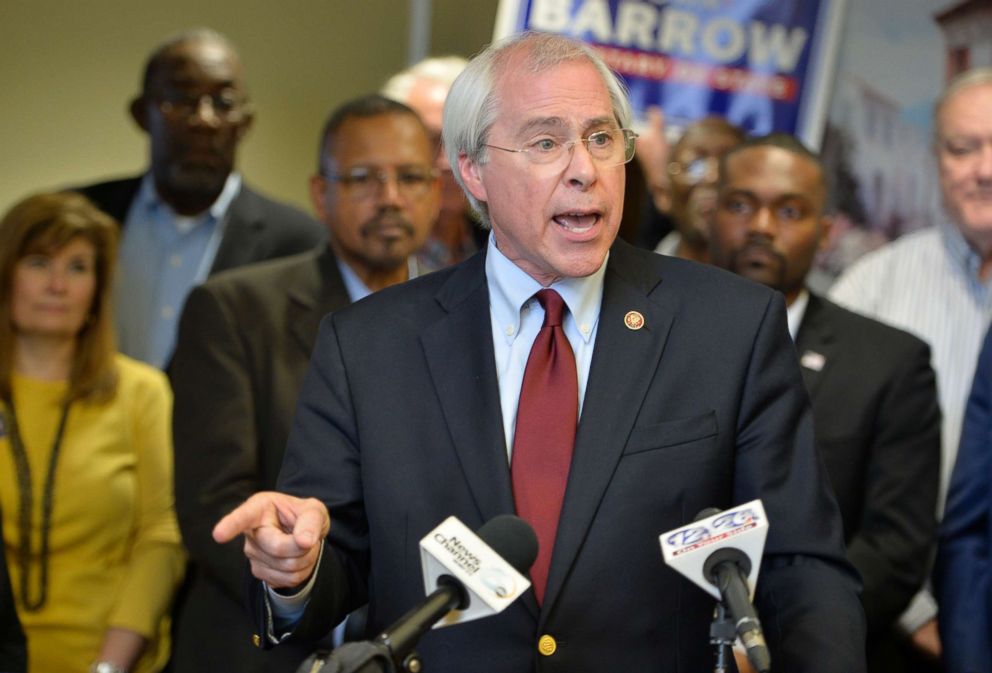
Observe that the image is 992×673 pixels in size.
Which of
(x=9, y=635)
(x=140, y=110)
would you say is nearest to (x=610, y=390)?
(x=9, y=635)

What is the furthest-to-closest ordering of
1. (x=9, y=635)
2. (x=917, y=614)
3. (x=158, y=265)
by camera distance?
(x=158, y=265) → (x=917, y=614) → (x=9, y=635)

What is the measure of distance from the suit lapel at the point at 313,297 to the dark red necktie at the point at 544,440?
3.99ft

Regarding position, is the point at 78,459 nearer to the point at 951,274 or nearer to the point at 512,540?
the point at 512,540

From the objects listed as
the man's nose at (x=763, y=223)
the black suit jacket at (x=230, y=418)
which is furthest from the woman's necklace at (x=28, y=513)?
the man's nose at (x=763, y=223)

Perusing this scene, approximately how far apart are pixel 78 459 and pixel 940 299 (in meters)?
2.61

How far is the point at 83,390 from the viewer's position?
11.9ft

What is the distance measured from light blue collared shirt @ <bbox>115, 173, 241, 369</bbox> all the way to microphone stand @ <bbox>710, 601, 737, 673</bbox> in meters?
2.81

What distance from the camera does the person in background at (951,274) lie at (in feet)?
12.8

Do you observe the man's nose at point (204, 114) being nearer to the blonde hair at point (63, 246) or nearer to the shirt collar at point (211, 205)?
the shirt collar at point (211, 205)

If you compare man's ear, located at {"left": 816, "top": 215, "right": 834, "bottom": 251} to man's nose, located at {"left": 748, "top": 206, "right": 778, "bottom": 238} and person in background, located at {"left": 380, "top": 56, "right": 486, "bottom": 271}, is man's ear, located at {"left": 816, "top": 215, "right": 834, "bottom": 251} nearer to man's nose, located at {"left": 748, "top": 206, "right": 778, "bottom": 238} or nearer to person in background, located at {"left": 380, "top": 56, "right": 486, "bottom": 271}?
man's nose, located at {"left": 748, "top": 206, "right": 778, "bottom": 238}

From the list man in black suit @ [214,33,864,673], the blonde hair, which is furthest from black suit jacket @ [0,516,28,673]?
man in black suit @ [214,33,864,673]

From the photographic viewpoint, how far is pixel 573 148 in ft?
7.21

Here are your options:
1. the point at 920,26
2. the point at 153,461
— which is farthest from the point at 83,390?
the point at 920,26

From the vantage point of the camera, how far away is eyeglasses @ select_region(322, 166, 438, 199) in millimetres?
3469
